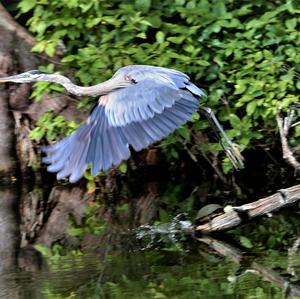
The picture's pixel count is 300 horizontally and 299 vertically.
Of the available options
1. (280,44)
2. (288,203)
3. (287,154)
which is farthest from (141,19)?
(288,203)

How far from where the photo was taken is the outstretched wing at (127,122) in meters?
4.77

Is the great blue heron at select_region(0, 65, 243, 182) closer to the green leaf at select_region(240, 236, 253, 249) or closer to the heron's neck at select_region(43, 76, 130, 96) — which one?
the heron's neck at select_region(43, 76, 130, 96)

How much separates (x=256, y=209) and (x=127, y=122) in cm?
109

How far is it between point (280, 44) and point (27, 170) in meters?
2.73

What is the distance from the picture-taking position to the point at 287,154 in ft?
19.7

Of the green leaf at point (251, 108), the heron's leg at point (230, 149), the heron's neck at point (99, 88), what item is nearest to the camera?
the heron's neck at point (99, 88)

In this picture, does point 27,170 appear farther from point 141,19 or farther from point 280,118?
point 280,118

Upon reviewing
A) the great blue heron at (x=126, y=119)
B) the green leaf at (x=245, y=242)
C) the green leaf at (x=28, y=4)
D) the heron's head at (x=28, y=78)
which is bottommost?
the green leaf at (x=245, y=242)

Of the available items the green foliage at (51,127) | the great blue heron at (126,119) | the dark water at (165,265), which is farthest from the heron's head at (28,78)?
the dark water at (165,265)

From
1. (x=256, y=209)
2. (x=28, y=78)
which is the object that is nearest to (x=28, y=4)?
(x=28, y=78)

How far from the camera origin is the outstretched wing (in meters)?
4.77

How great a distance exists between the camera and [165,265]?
4969mm

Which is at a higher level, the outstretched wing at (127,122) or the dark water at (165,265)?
the outstretched wing at (127,122)

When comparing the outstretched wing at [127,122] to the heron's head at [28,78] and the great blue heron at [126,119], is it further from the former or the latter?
the heron's head at [28,78]
